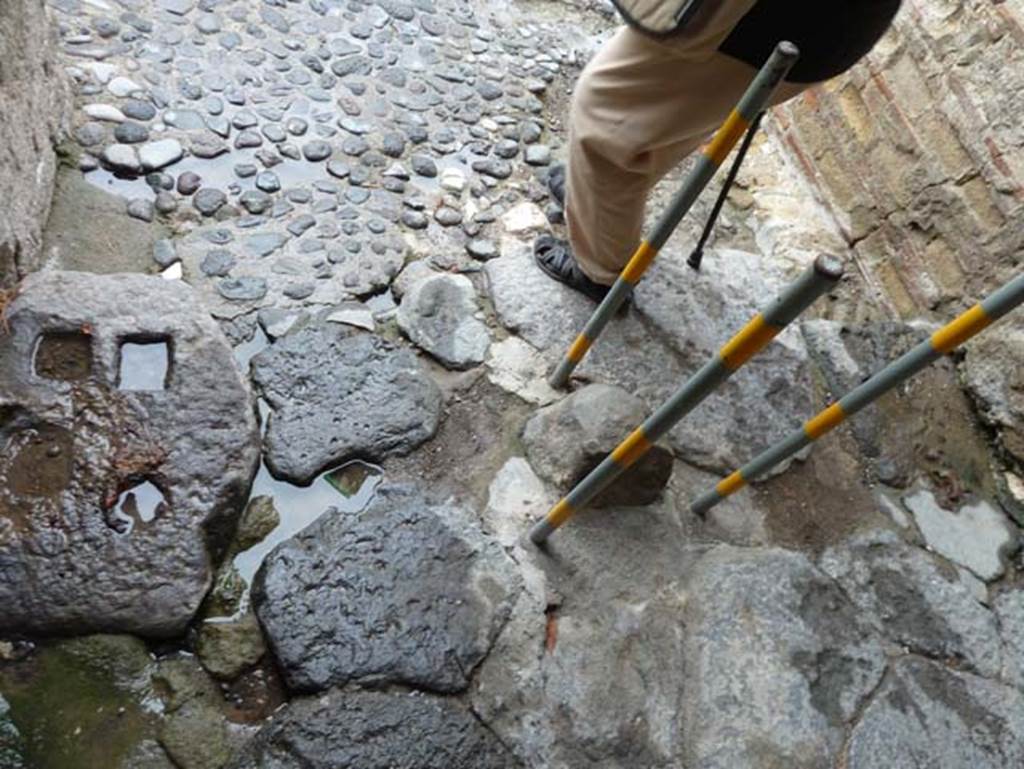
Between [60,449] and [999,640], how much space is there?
7.21 ft

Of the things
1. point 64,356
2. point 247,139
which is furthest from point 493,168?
point 64,356

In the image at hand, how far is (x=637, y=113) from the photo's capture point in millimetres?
1739

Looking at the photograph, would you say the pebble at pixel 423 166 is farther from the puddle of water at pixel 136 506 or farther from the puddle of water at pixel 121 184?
the puddle of water at pixel 136 506

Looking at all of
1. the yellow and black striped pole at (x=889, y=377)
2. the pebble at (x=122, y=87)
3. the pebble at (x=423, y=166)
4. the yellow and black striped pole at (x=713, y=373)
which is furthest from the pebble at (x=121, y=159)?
the yellow and black striped pole at (x=889, y=377)

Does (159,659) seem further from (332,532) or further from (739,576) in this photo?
(739,576)

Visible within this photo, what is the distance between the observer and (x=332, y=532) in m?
1.65

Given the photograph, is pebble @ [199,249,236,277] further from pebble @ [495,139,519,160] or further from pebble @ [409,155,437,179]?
pebble @ [495,139,519,160]

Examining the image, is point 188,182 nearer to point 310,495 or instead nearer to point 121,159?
point 121,159

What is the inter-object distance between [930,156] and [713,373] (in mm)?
1764

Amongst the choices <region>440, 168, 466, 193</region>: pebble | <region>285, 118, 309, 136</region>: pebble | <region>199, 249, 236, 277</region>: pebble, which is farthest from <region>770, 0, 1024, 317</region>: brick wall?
<region>199, 249, 236, 277</region>: pebble

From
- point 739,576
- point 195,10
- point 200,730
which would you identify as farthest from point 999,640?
point 195,10

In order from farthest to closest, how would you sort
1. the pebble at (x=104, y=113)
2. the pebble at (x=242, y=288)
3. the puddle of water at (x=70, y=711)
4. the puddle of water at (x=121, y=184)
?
1. the pebble at (x=104, y=113)
2. the puddle of water at (x=121, y=184)
3. the pebble at (x=242, y=288)
4. the puddle of water at (x=70, y=711)

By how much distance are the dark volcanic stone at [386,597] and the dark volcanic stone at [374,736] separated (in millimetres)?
42

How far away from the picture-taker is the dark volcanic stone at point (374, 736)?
1.37 meters
